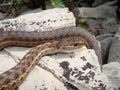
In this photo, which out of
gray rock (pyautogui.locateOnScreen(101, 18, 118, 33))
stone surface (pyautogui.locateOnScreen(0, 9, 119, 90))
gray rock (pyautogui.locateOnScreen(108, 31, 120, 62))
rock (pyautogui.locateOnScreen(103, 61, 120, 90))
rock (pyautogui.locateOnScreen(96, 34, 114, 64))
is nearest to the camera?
stone surface (pyautogui.locateOnScreen(0, 9, 119, 90))

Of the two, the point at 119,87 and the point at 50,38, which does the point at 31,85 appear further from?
the point at 119,87

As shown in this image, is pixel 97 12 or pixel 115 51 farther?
pixel 97 12

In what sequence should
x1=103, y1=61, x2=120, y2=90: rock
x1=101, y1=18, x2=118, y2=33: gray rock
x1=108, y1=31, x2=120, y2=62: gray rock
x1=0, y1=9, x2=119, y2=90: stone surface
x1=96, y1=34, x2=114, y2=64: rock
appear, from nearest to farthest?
x1=0, y1=9, x2=119, y2=90: stone surface < x1=103, y1=61, x2=120, y2=90: rock < x1=108, y1=31, x2=120, y2=62: gray rock < x1=96, y1=34, x2=114, y2=64: rock < x1=101, y1=18, x2=118, y2=33: gray rock

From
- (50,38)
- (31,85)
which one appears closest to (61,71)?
(31,85)

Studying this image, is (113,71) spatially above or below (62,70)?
below

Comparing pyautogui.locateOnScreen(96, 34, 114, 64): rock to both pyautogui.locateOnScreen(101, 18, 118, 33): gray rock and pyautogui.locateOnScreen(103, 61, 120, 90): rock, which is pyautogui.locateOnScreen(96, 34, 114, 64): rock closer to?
pyautogui.locateOnScreen(101, 18, 118, 33): gray rock

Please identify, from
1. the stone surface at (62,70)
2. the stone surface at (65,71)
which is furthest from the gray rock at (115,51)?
the stone surface at (65,71)

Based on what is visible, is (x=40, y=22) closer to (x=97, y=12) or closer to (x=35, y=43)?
(x=35, y=43)

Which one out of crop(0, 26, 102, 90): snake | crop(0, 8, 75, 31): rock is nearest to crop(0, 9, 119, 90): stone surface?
crop(0, 26, 102, 90): snake

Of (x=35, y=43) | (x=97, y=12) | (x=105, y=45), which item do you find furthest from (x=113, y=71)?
(x=97, y=12)
